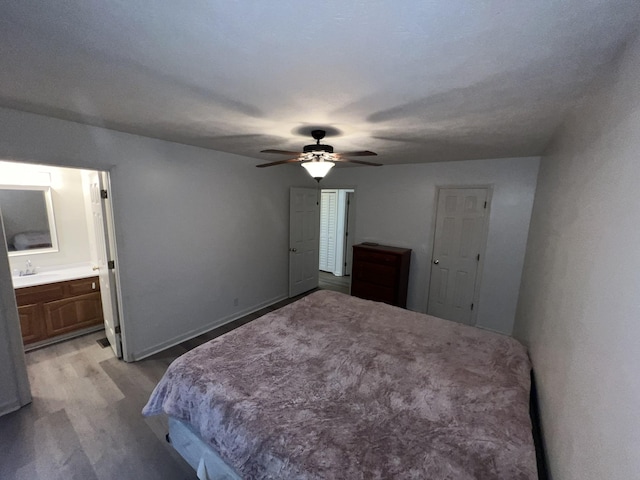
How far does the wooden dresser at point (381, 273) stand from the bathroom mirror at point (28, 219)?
13.4 ft

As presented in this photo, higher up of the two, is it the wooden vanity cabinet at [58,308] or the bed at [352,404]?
the bed at [352,404]

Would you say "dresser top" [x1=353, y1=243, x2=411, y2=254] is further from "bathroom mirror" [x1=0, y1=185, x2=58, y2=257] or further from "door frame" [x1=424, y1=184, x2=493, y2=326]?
"bathroom mirror" [x1=0, y1=185, x2=58, y2=257]

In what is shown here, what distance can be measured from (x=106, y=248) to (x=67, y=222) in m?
1.47

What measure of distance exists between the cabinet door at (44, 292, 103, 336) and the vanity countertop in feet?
0.86

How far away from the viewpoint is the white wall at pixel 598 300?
734 mm

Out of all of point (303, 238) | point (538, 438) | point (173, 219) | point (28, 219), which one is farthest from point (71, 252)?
point (538, 438)

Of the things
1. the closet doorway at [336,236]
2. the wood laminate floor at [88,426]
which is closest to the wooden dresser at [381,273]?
the closet doorway at [336,236]

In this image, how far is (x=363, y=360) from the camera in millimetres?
1834

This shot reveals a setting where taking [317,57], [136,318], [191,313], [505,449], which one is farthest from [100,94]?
[505,449]

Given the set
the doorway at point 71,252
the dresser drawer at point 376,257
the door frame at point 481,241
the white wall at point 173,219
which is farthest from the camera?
the dresser drawer at point 376,257

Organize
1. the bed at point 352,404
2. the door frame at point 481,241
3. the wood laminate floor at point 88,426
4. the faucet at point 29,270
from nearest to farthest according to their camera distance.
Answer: the bed at point 352,404, the wood laminate floor at point 88,426, the faucet at point 29,270, the door frame at point 481,241

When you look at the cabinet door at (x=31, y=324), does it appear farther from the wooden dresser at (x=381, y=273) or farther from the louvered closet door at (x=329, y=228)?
the louvered closet door at (x=329, y=228)

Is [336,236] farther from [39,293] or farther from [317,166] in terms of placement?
[39,293]

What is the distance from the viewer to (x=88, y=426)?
2.05 metres
